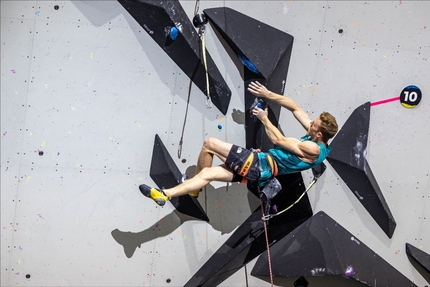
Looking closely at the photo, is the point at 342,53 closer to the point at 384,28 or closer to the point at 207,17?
the point at 384,28

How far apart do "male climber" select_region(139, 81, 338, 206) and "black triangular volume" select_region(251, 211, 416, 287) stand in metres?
0.54

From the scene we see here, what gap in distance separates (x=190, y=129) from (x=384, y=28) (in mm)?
1281

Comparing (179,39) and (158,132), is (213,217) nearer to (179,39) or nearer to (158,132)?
(158,132)

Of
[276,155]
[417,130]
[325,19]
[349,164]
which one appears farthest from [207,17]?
[417,130]

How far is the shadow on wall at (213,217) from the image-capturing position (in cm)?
302

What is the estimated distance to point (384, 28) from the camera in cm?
296

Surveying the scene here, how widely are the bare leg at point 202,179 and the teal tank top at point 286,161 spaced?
18cm

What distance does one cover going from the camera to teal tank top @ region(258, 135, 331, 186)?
2602 millimetres

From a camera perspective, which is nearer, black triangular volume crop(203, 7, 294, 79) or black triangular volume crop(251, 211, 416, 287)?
black triangular volume crop(203, 7, 294, 79)

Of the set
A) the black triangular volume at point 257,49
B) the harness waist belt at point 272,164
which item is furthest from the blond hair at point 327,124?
the black triangular volume at point 257,49

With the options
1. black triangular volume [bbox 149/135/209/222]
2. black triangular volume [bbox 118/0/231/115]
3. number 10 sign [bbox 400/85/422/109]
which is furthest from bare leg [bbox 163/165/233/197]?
number 10 sign [bbox 400/85/422/109]

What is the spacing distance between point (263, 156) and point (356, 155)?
65cm

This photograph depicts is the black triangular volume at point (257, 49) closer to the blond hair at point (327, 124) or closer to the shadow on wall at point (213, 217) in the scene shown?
the shadow on wall at point (213, 217)

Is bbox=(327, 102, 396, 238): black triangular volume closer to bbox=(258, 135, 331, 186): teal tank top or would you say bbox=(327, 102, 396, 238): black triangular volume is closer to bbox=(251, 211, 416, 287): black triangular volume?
bbox=(251, 211, 416, 287): black triangular volume
